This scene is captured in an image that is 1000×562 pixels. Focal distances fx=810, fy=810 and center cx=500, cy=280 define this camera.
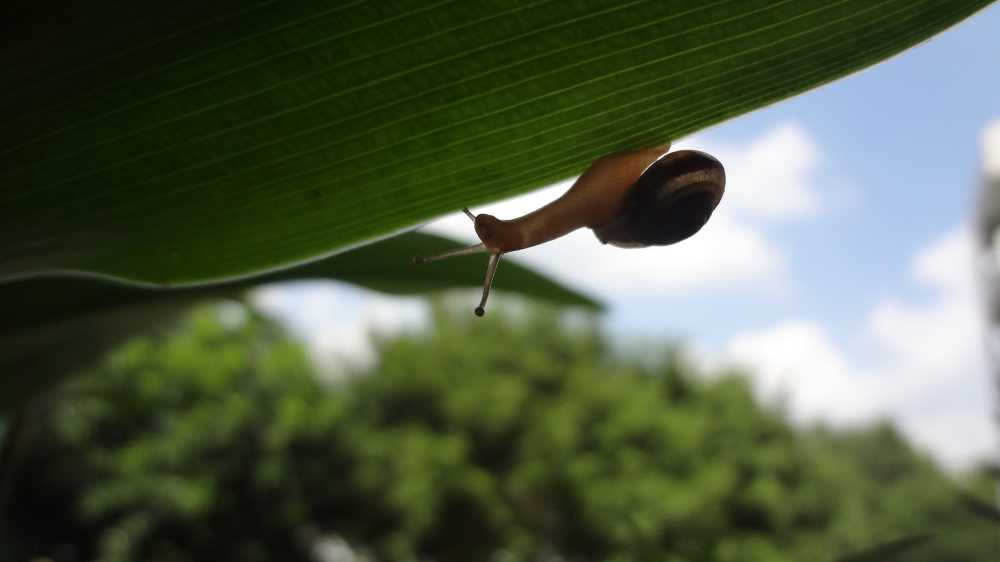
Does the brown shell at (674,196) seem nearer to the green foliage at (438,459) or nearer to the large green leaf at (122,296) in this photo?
the large green leaf at (122,296)

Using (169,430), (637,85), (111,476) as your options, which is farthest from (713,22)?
(111,476)

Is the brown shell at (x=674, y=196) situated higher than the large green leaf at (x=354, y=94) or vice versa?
the large green leaf at (x=354, y=94)

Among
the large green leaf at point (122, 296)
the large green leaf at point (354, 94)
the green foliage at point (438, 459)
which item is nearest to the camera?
the large green leaf at point (354, 94)

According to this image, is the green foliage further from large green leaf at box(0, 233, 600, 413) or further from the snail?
the snail

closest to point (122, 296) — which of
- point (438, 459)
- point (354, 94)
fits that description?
point (354, 94)

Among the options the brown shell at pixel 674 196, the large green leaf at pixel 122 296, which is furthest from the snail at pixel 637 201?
the large green leaf at pixel 122 296

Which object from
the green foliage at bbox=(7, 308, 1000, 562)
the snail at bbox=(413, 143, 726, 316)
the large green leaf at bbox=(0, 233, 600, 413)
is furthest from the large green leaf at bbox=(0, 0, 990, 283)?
the green foliage at bbox=(7, 308, 1000, 562)

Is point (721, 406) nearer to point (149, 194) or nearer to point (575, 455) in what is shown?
point (575, 455)
